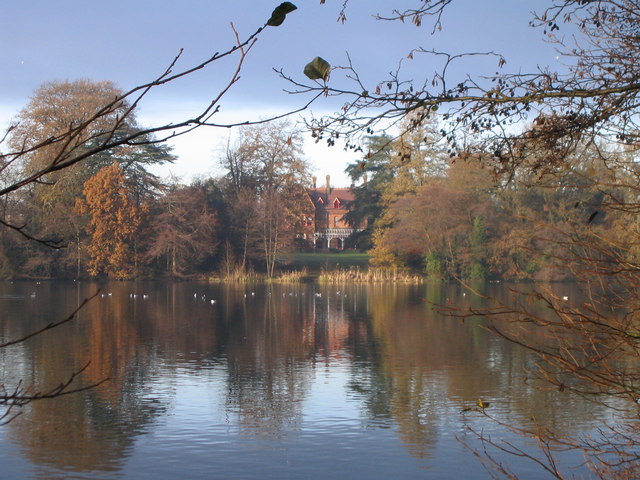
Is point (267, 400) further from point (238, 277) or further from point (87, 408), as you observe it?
point (238, 277)

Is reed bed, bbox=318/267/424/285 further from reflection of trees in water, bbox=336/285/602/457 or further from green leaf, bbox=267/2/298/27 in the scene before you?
green leaf, bbox=267/2/298/27

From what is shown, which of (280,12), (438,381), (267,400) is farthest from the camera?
(438,381)

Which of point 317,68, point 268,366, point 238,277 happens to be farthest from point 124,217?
point 317,68

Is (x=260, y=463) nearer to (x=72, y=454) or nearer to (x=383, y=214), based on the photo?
(x=72, y=454)

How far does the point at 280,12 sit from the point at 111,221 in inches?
1463

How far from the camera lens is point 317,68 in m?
2.23

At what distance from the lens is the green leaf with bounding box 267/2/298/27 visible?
1545 mm

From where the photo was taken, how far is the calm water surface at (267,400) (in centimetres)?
769

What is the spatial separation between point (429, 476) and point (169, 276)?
32.8 m

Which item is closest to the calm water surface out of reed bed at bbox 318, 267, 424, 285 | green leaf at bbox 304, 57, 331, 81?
green leaf at bbox 304, 57, 331, 81

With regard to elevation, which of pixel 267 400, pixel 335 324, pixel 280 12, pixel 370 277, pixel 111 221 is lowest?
pixel 267 400

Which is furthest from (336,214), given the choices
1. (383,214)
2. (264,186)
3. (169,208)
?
(169,208)

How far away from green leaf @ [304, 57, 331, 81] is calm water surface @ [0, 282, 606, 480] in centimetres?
423

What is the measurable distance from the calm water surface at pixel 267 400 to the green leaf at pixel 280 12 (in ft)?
15.6
